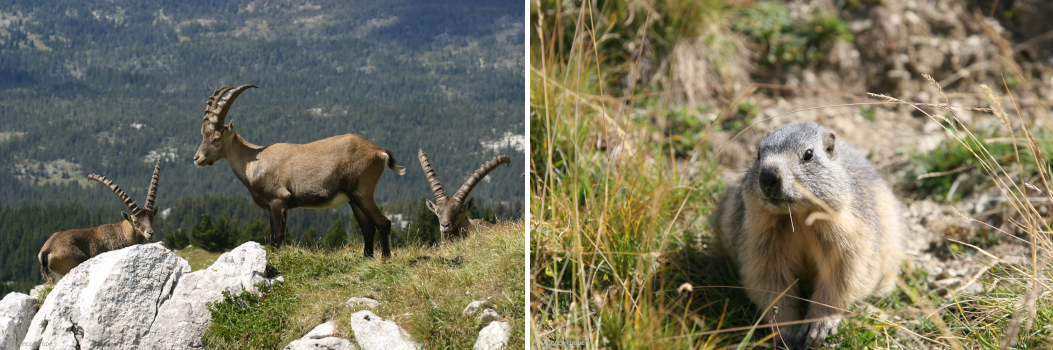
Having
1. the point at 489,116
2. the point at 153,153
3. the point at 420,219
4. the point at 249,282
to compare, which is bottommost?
the point at 249,282

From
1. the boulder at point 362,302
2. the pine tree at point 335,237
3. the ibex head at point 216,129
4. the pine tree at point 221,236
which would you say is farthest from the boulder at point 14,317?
the boulder at point 362,302

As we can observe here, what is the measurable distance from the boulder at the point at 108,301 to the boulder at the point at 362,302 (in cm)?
104

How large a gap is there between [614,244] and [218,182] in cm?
243

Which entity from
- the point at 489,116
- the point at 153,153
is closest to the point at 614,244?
the point at 489,116

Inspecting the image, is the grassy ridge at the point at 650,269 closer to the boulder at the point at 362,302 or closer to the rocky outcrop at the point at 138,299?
the boulder at the point at 362,302

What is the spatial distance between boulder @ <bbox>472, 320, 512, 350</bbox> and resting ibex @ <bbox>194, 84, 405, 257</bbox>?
79 centimetres

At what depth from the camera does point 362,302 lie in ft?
11.5

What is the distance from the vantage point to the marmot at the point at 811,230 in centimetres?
296

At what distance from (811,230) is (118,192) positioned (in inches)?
156

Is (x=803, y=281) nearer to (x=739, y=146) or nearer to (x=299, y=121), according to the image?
(x=739, y=146)

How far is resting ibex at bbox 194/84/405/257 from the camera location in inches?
147

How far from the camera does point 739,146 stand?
5047 millimetres

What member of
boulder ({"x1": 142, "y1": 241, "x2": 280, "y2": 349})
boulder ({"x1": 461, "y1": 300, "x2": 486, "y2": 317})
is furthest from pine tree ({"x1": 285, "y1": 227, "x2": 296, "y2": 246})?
boulder ({"x1": 461, "y1": 300, "x2": 486, "y2": 317})

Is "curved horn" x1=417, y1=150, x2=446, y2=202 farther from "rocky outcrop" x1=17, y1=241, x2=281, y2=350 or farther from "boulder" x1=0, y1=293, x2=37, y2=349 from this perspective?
"boulder" x1=0, y1=293, x2=37, y2=349
